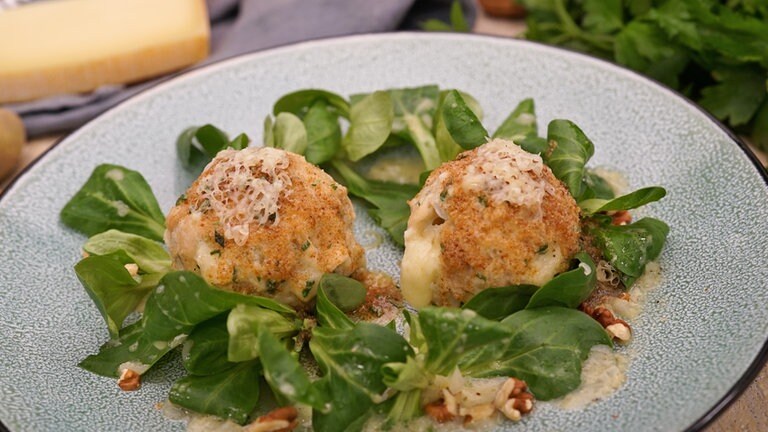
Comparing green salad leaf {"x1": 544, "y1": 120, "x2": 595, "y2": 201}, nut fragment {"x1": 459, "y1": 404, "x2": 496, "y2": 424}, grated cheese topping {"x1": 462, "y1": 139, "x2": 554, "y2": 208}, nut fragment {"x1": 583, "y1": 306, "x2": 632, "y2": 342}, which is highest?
grated cheese topping {"x1": 462, "y1": 139, "x2": 554, "y2": 208}

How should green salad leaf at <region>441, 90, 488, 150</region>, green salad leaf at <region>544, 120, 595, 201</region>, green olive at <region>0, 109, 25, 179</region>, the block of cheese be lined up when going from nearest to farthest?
green salad leaf at <region>544, 120, 595, 201</region>, green salad leaf at <region>441, 90, 488, 150</region>, green olive at <region>0, 109, 25, 179</region>, the block of cheese

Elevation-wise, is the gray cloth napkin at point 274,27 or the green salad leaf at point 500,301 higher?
the green salad leaf at point 500,301

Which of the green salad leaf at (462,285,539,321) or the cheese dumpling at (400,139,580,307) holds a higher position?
the cheese dumpling at (400,139,580,307)

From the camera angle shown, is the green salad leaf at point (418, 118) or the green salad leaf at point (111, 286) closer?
the green salad leaf at point (111, 286)

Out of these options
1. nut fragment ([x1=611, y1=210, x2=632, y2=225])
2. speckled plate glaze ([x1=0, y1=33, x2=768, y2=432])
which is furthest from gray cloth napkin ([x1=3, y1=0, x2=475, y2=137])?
nut fragment ([x1=611, y1=210, x2=632, y2=225])

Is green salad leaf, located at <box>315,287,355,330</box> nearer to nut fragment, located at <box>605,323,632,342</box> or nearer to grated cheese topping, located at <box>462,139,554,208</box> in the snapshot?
grated cheese topping, located at <box>462,139,554,208</box>

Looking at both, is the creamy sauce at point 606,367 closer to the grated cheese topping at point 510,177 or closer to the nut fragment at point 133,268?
the grated cheese topping at point 510,177

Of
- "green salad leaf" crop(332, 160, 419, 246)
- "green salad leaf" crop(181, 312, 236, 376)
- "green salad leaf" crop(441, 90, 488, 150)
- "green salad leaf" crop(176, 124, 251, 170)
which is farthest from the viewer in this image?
"green salad leaf" crop(176, 124, 251, 170)

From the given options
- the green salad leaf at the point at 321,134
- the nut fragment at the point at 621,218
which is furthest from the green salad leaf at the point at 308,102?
the nut fragment at the point at 621,218
